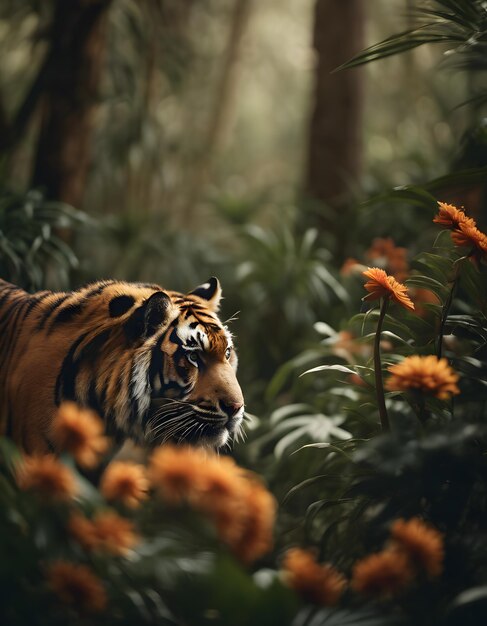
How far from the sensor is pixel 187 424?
1.88m

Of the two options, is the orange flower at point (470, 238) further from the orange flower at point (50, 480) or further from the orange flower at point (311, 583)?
the orange flower at point (50, 480)

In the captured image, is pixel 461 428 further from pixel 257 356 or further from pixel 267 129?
pixel 267 129

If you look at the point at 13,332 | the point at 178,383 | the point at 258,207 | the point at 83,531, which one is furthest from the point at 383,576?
the point at 258,207

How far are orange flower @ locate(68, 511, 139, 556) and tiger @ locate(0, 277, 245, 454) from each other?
61 centimetres

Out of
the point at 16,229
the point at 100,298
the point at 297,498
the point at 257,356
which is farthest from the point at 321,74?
the point at 100,298

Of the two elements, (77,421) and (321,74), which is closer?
(77,421)

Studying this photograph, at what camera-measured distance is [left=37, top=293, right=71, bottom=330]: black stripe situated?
210 cm

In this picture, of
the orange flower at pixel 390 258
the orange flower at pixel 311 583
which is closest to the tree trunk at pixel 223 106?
the orange flower at pixel 390 258

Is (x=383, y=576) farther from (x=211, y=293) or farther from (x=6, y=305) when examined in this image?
(x=6, y=305)

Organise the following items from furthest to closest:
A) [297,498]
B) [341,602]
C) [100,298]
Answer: [297,498] → [100,298] → [341,602]

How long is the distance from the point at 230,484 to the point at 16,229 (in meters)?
2.11

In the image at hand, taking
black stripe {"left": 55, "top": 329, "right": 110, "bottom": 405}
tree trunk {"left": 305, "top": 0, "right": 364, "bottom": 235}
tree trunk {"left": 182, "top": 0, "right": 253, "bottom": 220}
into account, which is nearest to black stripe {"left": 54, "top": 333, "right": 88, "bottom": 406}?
black stripe {"left": 55, "top": 329, "right": 110, "bottom": 405}

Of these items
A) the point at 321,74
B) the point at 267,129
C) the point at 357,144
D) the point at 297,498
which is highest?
the point at 321,74

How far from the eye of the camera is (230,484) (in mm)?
1240
